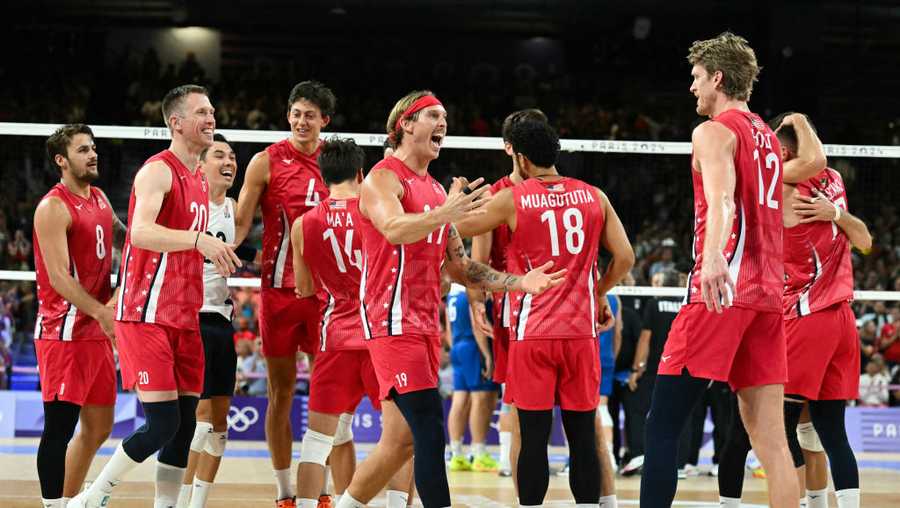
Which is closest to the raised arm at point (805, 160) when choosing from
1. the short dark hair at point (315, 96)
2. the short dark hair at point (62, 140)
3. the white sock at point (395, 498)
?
the white sock at point (395, 498)

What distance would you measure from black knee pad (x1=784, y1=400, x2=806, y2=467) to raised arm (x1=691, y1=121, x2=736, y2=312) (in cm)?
172

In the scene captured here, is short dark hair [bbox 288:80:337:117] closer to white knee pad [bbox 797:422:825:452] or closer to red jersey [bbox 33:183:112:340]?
red jersey [bbox 33:183:112:340]

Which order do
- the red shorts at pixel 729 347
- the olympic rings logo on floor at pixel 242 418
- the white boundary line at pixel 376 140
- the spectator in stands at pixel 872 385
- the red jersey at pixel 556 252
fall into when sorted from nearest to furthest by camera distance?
the red shorts at pixel 729 347
the red jersey at pixel 556 252
the white boundary line at pixel 376 140
the olympic rings logo on floor at pixel 242 418
the spectator in stands at pixel 872 385

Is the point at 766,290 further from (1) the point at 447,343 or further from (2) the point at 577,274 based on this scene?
(1) the point at 447,343

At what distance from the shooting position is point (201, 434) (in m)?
6.92

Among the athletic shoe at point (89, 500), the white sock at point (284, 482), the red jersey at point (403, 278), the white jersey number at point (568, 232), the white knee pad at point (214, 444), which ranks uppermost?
the white jersey number at point (568, 232)

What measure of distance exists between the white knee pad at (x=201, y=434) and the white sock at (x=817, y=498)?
374cm

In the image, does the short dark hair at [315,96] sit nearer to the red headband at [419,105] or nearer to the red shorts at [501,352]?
the red headband at [419,105]

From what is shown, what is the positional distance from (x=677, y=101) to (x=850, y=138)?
4.06 metres

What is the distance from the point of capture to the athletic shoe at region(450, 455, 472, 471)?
10594 millimetres

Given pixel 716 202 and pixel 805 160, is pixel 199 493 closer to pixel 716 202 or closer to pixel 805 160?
pixel 716 202

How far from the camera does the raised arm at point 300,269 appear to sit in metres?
6.49

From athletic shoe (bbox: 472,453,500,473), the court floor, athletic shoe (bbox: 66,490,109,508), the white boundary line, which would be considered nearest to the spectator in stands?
the court floor

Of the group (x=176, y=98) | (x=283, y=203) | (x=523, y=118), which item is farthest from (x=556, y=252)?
(x=176, y=98)
